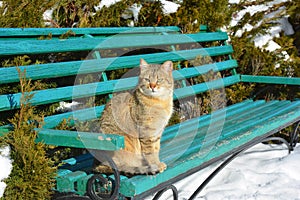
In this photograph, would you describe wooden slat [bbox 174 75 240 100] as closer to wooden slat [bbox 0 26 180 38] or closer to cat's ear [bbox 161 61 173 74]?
wooden slat [bbox 0 26 180 38]

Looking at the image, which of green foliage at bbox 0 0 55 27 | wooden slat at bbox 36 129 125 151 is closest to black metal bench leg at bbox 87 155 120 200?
wooden slat at bbox 36 129 125 151

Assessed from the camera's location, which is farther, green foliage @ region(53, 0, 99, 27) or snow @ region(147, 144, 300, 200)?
green foliage @ region(53, 0, 99, 27)

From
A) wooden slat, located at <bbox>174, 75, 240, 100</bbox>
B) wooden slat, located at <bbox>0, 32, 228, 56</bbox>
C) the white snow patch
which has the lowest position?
wooden slat, located at <bbox>174, 75, 240, 100</bbox>

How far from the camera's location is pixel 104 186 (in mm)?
2391

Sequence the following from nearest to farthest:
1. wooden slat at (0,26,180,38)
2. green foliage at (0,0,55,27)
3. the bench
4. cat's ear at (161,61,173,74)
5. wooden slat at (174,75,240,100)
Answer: the bench
cat's ear at (161,61,173,74)
wooden slat at (0,26,180,38)
green foliage at (0,0,55,27)
wooden slat at (174,75,240,100)

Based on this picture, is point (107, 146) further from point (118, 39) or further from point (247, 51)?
point (247, 51)

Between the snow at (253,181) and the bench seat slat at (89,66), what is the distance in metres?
1.04

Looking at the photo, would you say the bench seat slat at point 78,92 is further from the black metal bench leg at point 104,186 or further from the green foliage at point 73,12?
the green foliage at point 73,12

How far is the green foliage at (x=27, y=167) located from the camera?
8.09 ft

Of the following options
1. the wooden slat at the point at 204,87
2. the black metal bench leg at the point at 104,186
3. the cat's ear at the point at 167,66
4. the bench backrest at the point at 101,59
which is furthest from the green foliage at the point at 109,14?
the black metal bench leg at the point at 104,186

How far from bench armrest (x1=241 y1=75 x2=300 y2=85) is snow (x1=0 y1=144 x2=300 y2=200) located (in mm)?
672

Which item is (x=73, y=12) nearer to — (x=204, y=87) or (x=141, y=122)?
(x=204, y=87)

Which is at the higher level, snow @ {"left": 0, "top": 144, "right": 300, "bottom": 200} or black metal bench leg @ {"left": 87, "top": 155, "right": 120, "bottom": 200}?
black metal bench leg @ {"left": 87, "top": 155, "right": 120, "bottom": 200}

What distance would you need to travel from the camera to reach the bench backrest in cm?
289
